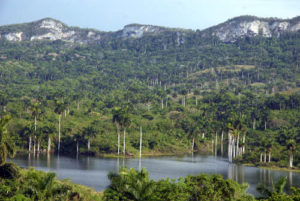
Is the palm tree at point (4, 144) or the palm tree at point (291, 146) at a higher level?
the palm tree at point (4, 144)

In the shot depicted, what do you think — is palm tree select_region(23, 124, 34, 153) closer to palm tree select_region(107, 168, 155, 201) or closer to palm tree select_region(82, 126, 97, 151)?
palm tree select_region(82, 126, 97, 151)

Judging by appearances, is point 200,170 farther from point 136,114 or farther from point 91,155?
point 136,114

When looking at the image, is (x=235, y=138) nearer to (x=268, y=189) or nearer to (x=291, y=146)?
(x=291, y=146)

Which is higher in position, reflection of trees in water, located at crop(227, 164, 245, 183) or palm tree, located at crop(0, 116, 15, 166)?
palm tree, located at crop(0, 116, 15, 166)

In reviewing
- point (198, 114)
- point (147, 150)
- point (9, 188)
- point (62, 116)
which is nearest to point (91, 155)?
point (147, 150)

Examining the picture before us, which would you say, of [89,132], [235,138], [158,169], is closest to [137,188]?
[158,169]

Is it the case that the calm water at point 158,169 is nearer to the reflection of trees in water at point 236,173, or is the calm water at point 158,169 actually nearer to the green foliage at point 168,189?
the reflection of trees in water at point 236,173

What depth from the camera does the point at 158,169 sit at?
108125 millimetres

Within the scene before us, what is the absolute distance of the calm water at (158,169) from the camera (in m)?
93.4

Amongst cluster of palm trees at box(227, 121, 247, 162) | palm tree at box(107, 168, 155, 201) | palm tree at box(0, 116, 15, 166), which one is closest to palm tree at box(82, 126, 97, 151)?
cluster of palm trees at box(227, 121, 247, 162)

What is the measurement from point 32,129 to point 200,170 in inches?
2539

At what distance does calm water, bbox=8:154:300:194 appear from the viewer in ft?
306

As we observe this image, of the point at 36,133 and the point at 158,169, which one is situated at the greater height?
the point at 36,133

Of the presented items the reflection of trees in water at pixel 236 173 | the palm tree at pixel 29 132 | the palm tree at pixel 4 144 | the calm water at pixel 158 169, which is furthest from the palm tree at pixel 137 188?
the palm tree at pixel 29 132
